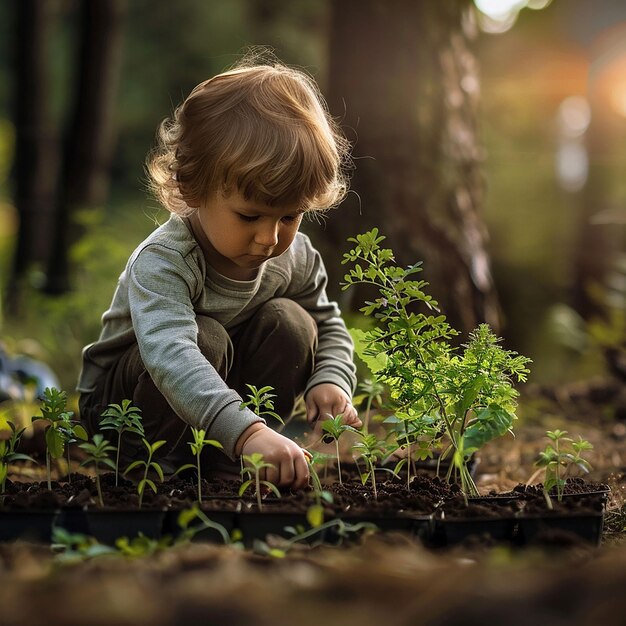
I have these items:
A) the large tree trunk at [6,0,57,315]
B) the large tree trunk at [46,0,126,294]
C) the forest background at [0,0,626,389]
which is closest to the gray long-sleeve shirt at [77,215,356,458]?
the forest background at [0,0,626,389]

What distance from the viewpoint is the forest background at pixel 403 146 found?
15.4 ft

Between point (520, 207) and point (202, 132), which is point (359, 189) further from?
point (520, 207)

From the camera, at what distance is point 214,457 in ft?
9.34

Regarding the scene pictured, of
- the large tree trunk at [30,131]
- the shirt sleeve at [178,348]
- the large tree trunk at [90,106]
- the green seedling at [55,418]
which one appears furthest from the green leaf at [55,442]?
the large tree trunk at [30,131]

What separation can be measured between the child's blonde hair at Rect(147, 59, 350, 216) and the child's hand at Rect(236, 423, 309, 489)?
69 cm

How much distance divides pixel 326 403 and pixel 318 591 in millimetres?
1470

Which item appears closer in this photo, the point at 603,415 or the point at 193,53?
the point at 603,415

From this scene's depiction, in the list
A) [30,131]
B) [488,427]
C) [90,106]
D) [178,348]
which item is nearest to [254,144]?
[178,348]

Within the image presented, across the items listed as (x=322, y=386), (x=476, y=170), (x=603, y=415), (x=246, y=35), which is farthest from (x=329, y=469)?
(x=246, y=35)

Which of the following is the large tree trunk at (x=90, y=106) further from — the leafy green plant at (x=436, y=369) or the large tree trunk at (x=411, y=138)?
the leafy green plant at (x=436, y=369)

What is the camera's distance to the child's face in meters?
2.53

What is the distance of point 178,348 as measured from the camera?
2461mm

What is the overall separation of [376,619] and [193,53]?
43.7ft

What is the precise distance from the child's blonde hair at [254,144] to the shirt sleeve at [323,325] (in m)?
0.36
